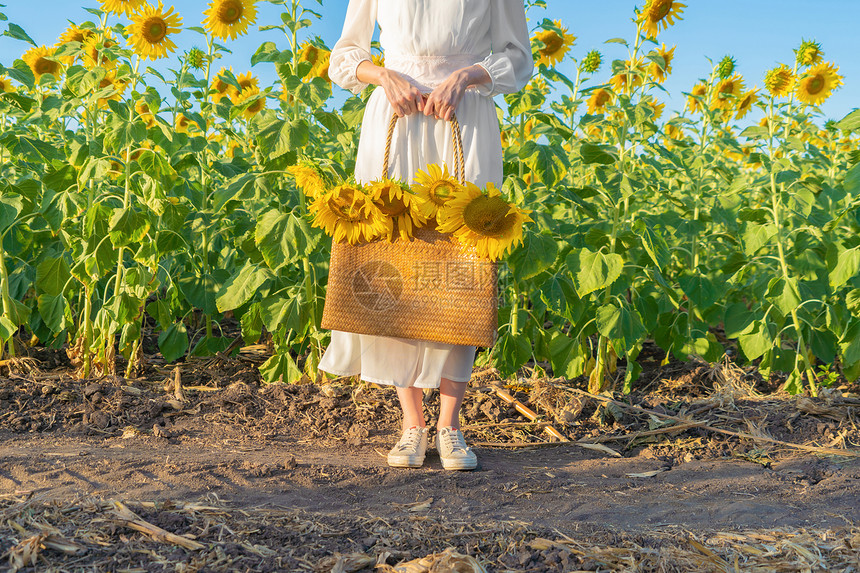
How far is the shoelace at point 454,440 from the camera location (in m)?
2.61

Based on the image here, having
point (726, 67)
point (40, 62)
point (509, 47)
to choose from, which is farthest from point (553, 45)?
point (40, 62)

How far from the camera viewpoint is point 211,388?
373 centimetres

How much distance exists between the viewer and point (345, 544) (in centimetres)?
172

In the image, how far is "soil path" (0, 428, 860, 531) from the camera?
2.13m

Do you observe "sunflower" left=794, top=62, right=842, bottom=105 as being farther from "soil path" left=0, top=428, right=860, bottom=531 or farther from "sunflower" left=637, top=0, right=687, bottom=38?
"soil path" left=0, top=428, right=860, bottom=531

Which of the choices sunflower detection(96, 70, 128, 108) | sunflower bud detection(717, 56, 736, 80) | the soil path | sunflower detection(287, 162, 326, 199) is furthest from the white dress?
sunflower bud detection(717, 56, 736, 80)

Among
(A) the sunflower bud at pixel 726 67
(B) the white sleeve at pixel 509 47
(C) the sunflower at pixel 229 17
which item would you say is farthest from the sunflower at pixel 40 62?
(A) the sunflower bud at pixel 726 67

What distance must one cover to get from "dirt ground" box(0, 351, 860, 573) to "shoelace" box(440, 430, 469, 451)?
101 millimetres

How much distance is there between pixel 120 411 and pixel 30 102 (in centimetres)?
138

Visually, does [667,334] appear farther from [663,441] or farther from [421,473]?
[421,473]

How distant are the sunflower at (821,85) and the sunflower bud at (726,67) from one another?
2.79 ft

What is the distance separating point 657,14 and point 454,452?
2222 mm

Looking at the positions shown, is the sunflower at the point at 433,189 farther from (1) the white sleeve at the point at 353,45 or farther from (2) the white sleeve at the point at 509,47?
(1) the white sleeve at the point at 353,45

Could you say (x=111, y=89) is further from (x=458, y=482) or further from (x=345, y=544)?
(x=345, y=544)
